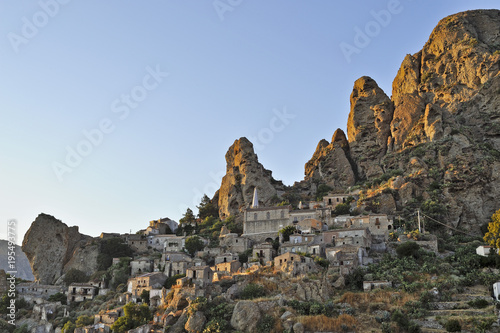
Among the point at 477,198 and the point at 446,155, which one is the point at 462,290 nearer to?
the point at 477,198

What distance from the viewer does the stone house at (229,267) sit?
62.2m

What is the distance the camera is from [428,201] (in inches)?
2803

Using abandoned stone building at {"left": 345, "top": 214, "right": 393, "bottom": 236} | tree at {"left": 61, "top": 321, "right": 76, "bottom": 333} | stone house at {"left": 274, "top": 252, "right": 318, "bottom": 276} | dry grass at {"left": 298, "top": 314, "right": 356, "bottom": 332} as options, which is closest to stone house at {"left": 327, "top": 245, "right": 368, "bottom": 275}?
stone house at {"left": 274, "top": 252, "right": 318, "bottom": 276}

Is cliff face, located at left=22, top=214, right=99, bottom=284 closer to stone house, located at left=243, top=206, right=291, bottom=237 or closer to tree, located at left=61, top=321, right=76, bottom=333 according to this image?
tree, located at left=61, top=321, right=76, bottom=333

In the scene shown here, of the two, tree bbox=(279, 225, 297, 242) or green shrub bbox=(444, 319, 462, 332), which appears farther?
tree bbox=(279, 225, 297, 242)

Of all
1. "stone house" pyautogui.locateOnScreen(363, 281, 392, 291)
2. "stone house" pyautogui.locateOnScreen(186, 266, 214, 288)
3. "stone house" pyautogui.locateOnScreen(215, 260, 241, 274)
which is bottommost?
"stone house" pyautogui.locateOnScreen(363, 281, 392, 291)

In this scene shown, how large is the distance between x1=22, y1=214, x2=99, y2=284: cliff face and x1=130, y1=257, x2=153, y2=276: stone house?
722cm

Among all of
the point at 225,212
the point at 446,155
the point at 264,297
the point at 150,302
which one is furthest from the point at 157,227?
the point at 446,155

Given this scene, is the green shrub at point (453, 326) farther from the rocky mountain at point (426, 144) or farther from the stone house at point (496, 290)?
the rocky mountain at point (426, 144)

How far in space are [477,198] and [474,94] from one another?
90.4 ft

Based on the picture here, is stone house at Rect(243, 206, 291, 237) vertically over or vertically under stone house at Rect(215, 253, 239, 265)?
over

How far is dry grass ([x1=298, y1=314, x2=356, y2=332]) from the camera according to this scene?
44156 millimetres

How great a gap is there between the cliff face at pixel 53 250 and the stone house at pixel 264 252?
25058mm

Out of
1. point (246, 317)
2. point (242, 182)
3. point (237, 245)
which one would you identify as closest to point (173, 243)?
point (237, 245)
